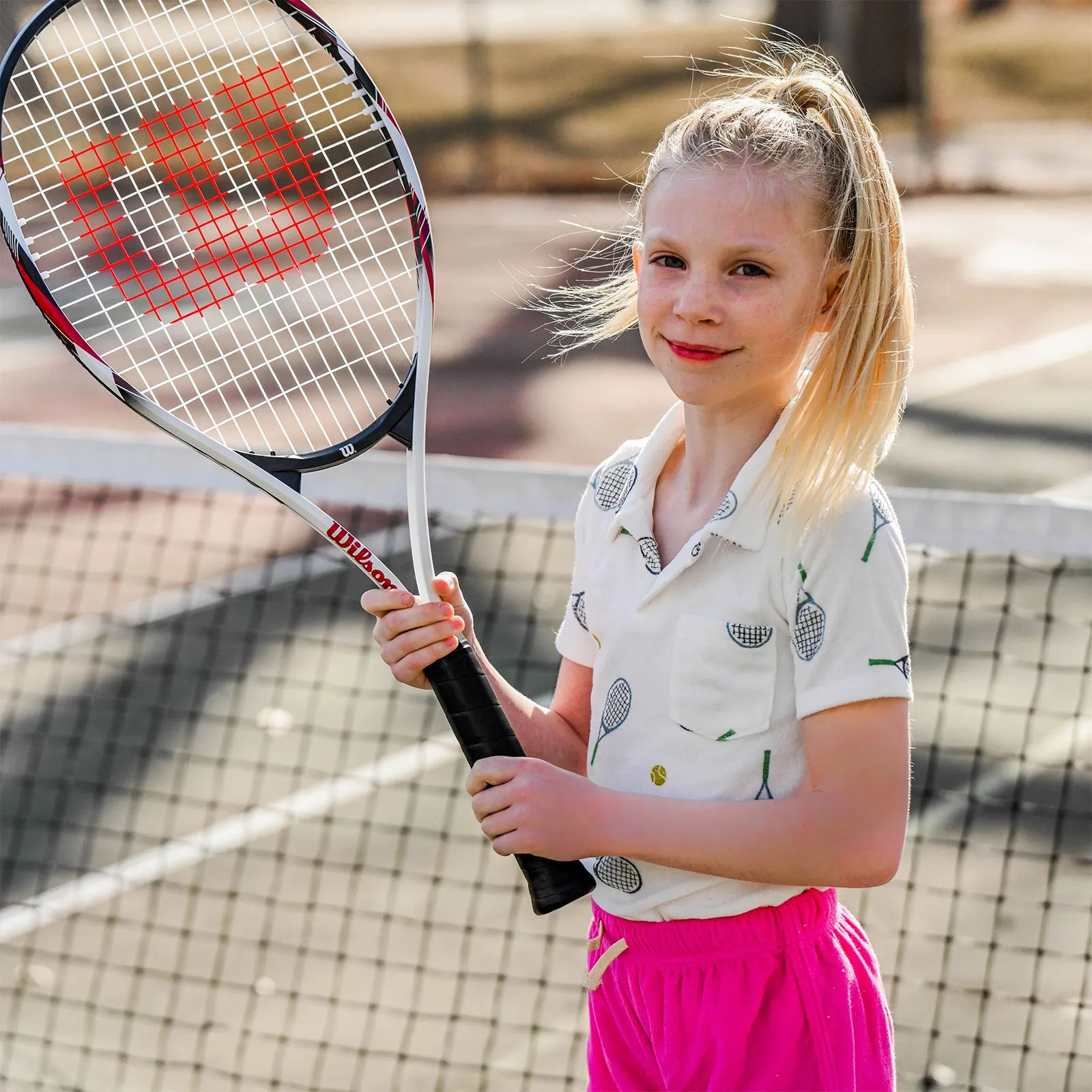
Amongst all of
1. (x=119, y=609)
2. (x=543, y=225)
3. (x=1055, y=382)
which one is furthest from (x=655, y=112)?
(x=119, y=609)

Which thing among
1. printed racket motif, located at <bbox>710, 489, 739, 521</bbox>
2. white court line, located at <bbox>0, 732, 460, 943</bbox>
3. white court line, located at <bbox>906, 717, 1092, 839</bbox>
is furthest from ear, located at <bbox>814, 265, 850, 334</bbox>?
white court line, located at <bbox>0, 732, 460, 943</bbox>

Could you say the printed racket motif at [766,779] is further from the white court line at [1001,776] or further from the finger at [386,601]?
the white court line at [1001,776]

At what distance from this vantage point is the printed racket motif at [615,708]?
1.77m

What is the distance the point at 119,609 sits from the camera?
573 centimetres

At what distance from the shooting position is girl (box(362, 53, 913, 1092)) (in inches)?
62.9

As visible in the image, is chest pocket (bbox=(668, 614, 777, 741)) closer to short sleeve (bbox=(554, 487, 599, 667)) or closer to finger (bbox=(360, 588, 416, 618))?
short sleeve (bbox=(554, 487, 599, 667))

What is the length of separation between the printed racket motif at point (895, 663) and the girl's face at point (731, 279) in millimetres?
337

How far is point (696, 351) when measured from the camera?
167 cm

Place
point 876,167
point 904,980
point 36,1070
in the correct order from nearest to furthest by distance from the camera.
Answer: point 876,167
point 36,1070
point 904,980

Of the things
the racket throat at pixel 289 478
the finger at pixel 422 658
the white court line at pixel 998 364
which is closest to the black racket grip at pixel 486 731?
the finger at pixel 422 658

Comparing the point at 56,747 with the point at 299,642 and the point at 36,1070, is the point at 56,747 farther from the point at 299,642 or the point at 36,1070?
the point at 36,1070

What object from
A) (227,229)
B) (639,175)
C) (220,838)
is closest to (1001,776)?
(639,175)

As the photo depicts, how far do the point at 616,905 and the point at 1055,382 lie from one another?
7721 millimetres

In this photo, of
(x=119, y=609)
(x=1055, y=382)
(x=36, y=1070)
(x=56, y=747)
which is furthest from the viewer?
(x=1055, y=382)
